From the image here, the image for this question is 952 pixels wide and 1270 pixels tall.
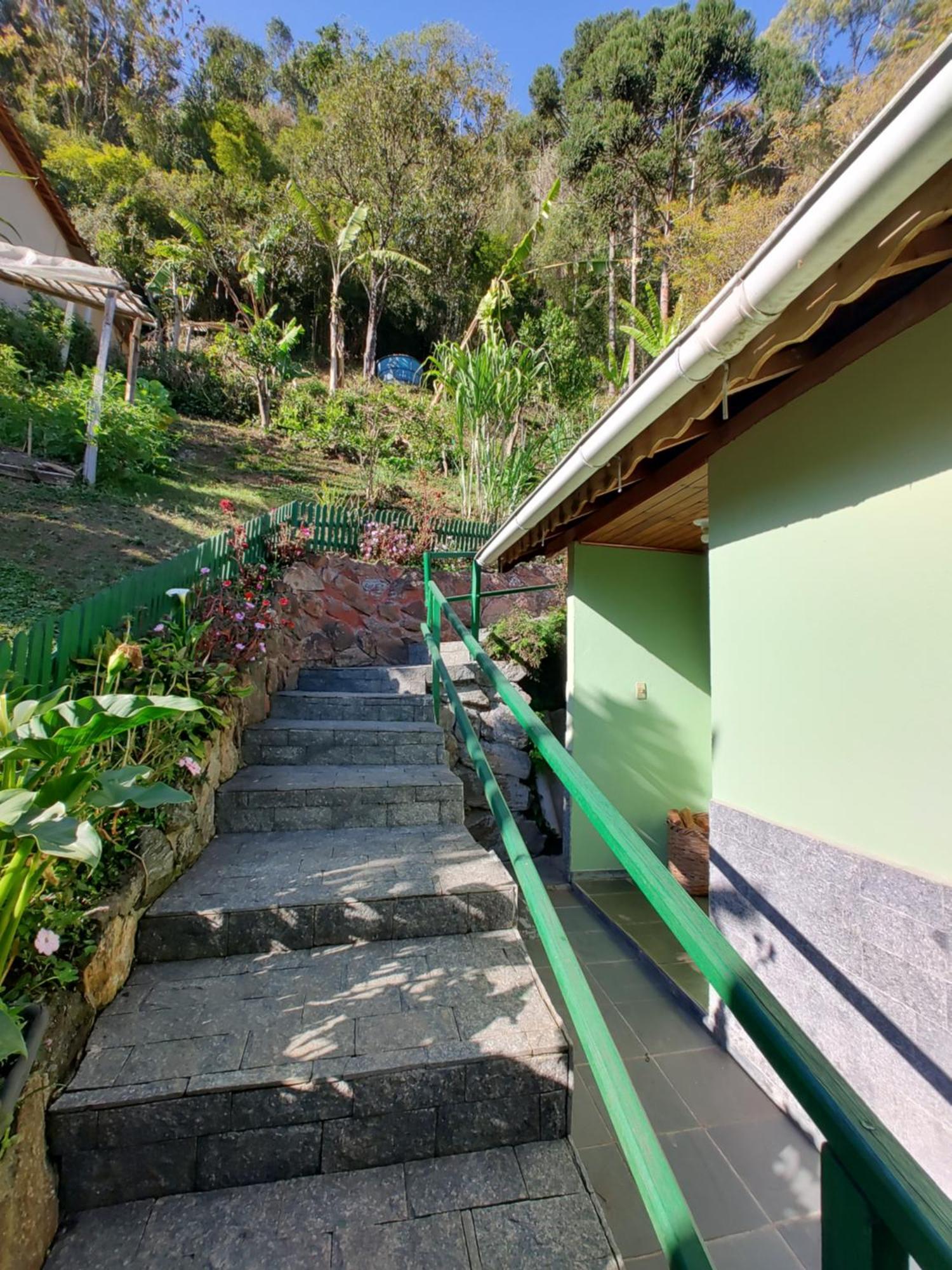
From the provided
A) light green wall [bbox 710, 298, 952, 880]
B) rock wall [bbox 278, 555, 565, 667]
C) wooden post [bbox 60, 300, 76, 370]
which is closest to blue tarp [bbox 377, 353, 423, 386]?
wooden post [bbox 60, 300, 76, 370]

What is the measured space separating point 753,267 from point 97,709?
6.68 feet

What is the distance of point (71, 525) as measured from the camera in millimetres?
5320

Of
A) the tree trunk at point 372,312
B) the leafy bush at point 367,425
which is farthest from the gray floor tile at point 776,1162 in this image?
the tree trunk at point 372,312

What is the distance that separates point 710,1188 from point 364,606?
17.6 ft

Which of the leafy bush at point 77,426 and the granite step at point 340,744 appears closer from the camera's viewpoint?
A: the granite step at point 340,744

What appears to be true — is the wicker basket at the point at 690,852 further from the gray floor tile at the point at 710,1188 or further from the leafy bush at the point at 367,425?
the leafy bush at the point at 367,425

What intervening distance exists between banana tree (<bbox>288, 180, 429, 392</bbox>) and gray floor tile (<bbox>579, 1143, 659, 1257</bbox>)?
1493 cm

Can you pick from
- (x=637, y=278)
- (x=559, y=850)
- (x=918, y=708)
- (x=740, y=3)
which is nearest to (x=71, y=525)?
(x=559, y=850)

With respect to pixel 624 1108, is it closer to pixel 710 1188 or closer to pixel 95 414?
pixel 710 1188

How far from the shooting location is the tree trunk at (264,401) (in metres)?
11.4

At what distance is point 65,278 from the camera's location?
6.93 m

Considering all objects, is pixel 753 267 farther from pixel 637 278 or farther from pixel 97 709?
pixel 637 278

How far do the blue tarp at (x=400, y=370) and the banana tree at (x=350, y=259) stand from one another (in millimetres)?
840

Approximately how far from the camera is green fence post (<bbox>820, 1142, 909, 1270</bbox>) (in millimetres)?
615
